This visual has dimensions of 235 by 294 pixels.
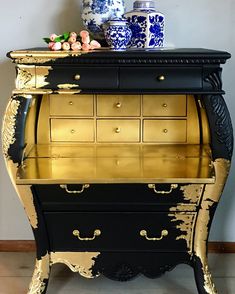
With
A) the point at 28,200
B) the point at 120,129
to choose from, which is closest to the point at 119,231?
the point at 28,200

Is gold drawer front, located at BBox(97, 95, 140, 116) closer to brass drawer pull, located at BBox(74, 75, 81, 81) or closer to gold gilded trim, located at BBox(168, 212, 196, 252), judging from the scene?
brass drawer pull, located at BBox(74, 75, 81, 81)

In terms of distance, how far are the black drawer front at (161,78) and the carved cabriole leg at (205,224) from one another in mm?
325

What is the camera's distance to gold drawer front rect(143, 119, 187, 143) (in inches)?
87.2

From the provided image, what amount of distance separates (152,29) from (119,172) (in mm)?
632

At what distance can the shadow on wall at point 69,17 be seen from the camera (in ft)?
7.43

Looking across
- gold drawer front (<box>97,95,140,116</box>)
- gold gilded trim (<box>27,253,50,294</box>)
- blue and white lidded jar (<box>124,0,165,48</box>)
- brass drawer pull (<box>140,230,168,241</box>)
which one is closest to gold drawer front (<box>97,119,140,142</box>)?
gold drawer front (<box>97,95,140,116</box>)

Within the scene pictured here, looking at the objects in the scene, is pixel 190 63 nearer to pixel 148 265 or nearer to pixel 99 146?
pixel 99 146

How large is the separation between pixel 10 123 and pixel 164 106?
689 millimetres

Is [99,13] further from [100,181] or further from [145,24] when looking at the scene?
[100,181]

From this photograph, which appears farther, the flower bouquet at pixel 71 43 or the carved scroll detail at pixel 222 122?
the flower bouquet at pixel 71 43

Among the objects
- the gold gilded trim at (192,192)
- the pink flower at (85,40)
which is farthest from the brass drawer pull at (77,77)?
the gold gilded trim at (192,192)

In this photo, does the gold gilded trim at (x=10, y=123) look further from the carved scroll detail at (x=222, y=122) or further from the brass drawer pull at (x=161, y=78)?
the carved scroll detail at (x=222, y=122)

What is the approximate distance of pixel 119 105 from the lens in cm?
221

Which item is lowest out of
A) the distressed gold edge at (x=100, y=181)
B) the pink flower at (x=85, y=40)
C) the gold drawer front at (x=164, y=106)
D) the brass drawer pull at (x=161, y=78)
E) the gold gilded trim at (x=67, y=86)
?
the distressed gold edge at (x=100, y=181)
